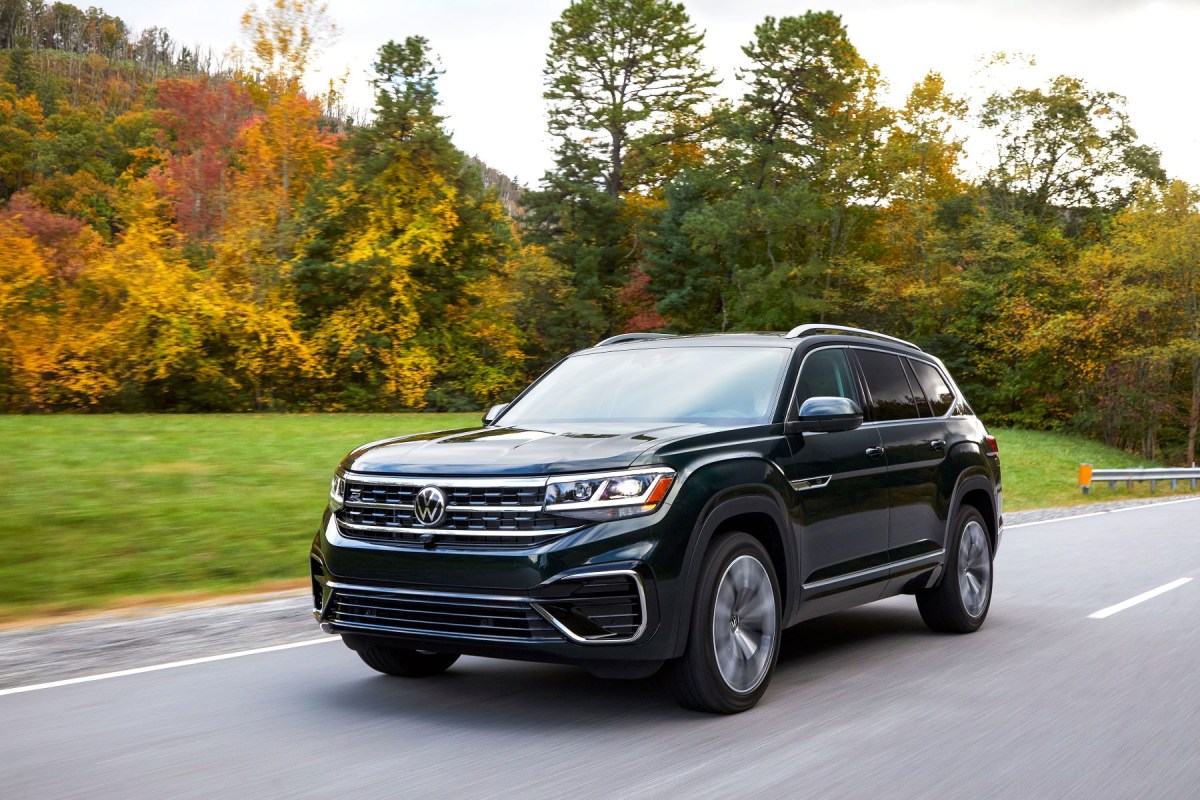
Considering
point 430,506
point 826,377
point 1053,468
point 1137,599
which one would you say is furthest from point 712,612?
point 1053,468

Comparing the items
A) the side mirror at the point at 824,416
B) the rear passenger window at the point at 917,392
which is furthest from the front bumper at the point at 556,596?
the rear passenger window at the point at 917,392

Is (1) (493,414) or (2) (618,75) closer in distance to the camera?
(1) (493,414)

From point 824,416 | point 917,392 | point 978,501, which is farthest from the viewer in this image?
point 978,501

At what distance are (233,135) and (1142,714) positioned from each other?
53.3 m

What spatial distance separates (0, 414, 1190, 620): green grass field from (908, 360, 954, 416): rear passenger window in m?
5.75

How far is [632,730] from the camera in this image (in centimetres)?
557

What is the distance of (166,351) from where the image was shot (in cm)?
4119

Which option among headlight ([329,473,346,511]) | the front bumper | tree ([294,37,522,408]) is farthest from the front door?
tree ([294,37,522,408])

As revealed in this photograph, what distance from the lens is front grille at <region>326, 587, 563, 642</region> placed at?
5355 millimetres

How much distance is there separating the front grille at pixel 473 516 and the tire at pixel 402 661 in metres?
1.02

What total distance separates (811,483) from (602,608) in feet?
5.39

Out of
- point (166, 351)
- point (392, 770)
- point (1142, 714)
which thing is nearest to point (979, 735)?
point (1142, 714)

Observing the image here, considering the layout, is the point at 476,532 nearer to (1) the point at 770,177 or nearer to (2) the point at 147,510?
(2) the point at 147,510

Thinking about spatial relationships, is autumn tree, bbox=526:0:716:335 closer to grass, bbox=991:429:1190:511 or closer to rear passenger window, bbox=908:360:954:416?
grass, bbox=991:429:1190:511
